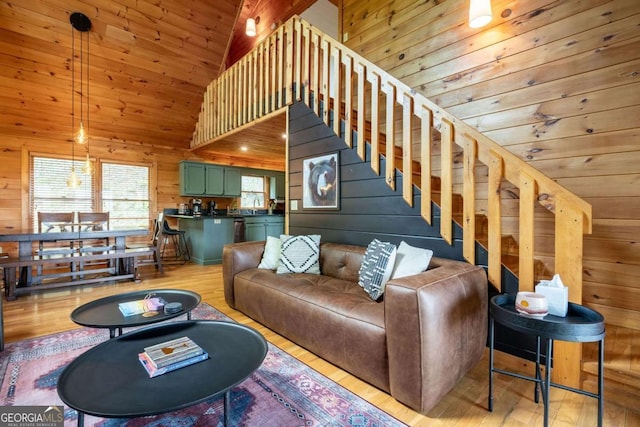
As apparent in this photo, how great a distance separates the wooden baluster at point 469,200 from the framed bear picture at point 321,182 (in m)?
1.36

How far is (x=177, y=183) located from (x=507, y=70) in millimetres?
6140

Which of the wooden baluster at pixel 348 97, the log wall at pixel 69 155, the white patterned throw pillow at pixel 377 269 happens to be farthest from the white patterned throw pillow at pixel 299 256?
the log wall at pixel 69 155

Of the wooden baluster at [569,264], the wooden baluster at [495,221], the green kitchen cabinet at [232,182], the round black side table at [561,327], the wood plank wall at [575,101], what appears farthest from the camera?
the green kitchen cabinet at [232,182]

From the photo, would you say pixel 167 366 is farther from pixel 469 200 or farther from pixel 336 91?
pixel 336 91

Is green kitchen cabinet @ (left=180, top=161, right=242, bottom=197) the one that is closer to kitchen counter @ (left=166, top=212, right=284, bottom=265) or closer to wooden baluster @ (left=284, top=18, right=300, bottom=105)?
kitchen counter @ (left=166, top=212, right=284, bottom=265)

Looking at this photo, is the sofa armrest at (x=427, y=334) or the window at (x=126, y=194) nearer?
the sofa armrest at (x=427, y=334)

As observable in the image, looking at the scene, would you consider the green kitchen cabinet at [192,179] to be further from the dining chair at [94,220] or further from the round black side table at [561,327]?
the round black side table at [561,327]

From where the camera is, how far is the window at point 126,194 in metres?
5.67

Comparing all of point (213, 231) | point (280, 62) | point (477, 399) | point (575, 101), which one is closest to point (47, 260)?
point (213, 231)

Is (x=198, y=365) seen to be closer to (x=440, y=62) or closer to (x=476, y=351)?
(x=476, y=351)

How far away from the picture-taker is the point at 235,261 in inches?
116

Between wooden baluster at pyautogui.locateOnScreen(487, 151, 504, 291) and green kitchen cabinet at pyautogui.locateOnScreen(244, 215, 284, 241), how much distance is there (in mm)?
4749

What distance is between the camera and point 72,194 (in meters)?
5.34

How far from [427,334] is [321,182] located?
2215mm
